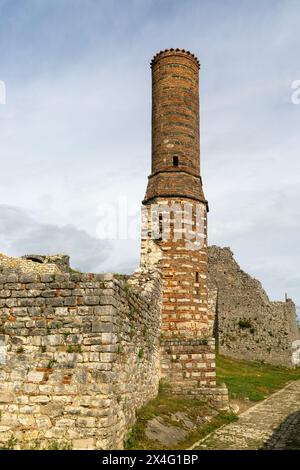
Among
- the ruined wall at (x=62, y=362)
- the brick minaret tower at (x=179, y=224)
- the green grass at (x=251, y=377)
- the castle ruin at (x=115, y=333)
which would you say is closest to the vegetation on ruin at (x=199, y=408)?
the green grass at (x=251, y=377)

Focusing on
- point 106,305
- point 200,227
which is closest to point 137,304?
point 106,305

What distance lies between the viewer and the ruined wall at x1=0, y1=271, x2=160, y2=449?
29.2 feet

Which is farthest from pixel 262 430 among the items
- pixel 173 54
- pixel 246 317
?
pixel 246 317

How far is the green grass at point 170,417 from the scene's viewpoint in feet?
34.8

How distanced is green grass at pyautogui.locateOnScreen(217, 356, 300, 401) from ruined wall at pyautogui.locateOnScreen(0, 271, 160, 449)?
1204 cm

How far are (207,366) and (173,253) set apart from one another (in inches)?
177

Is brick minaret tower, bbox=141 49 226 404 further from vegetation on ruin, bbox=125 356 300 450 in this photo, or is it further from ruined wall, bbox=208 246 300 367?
ruined wall, bbox=208 246 300 367

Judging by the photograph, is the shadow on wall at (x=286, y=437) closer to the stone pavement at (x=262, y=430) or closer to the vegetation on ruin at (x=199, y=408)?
the stone pavement at (x=262, y=430)

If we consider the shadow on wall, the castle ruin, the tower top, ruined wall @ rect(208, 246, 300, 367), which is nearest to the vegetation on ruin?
the castle ruin

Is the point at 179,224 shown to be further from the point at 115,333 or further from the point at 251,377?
the point at 251,377

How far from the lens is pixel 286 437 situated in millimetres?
13086

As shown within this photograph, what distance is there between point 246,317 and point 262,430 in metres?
22.8

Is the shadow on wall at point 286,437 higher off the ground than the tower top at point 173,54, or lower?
lower
